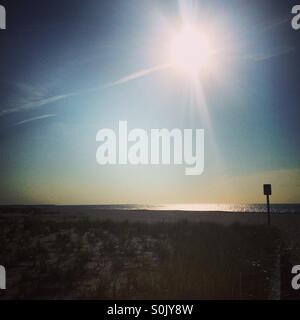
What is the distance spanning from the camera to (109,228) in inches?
757

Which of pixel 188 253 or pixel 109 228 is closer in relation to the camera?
pixel 188 253

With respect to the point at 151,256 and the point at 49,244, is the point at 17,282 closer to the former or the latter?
the point at 151,256

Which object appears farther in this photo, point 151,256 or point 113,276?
point 151,256

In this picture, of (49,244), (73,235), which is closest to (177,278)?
(49,244)

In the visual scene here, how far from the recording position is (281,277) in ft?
27.1

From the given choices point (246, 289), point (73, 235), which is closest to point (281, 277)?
point (246, 289)

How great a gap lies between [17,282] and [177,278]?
362 centimetres

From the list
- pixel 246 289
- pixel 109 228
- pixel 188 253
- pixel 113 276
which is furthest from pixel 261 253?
pixel 109 228

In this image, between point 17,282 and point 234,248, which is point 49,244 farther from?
point 234,248

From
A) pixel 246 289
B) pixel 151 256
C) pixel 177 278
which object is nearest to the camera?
pixel 246 289
